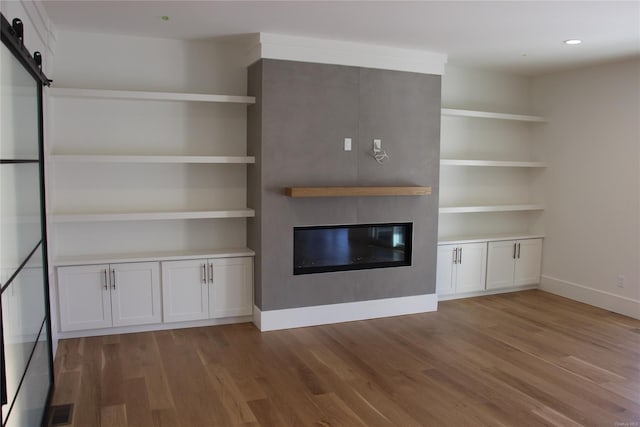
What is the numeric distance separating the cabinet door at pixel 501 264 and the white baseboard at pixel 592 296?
505 millimetres

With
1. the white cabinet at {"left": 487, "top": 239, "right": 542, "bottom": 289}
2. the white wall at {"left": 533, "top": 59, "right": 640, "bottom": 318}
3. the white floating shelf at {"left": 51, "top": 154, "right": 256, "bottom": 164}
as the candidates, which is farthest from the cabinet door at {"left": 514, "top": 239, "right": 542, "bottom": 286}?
the white floating shelf at {"left": 51, "top": 154, "right": 256, "bottom": 164}

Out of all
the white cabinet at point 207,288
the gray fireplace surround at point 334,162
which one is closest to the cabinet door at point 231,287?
the white cabinet at point 207,288

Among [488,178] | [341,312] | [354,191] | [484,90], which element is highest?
[484,90]

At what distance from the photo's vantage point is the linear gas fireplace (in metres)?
4.68

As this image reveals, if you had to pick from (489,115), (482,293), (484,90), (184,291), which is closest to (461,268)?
(482,293)

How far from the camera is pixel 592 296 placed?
5.52 metres

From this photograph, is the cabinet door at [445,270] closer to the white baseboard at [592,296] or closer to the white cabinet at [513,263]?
the white cabinet at [513,263]

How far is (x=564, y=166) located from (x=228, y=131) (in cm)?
379

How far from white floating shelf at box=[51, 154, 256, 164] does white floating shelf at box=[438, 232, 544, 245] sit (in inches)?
91.4

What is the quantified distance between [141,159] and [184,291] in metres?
1.18

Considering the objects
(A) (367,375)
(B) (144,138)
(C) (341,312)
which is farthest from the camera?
(C) (341,312)

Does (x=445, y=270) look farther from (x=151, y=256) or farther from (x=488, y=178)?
(x=151, y=256)

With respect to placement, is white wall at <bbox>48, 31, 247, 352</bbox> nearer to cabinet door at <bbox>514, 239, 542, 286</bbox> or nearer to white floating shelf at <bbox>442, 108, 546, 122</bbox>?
white floating shelf at <bbox>442, 108, 546, 122</bbox>

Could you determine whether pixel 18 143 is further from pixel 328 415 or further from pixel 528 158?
pixel 528 158
